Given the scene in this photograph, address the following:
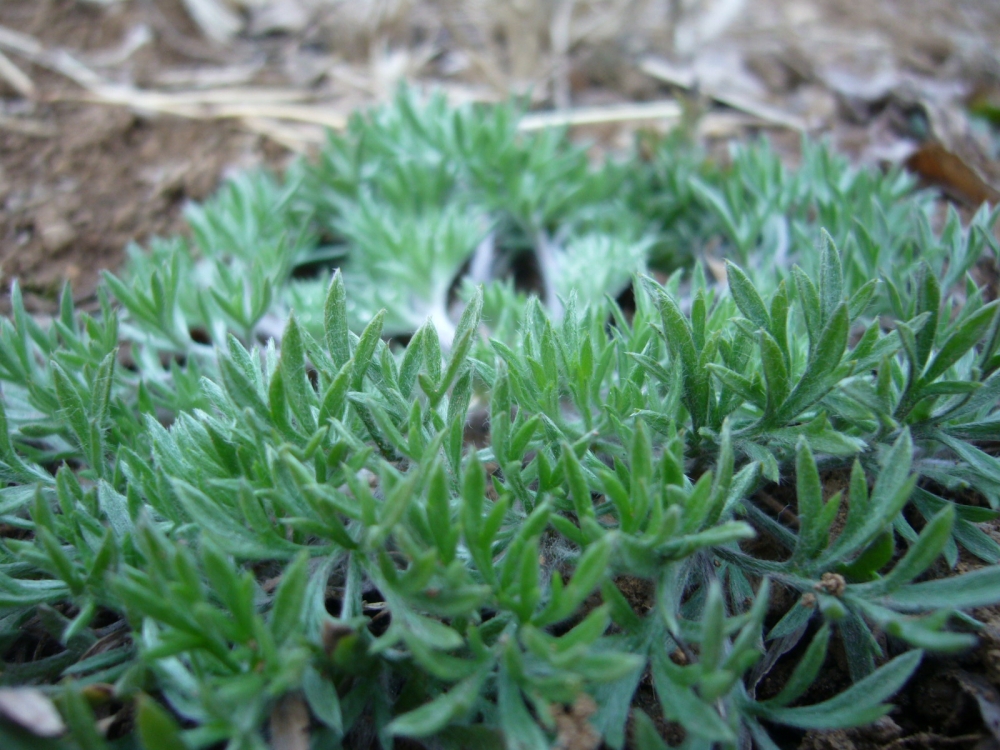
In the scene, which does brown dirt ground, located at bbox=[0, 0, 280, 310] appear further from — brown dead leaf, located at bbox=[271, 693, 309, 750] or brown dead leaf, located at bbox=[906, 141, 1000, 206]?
brown dead leaf, located at bbox=[906, 141, 1000, 206]

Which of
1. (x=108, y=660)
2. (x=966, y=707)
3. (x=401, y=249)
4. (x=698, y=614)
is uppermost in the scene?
(x=401, y=249)

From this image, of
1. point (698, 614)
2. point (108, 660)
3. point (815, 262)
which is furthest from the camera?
point (815, 262)

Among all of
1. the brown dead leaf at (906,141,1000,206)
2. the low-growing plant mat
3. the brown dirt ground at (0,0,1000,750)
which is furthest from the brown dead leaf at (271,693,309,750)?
the brown dead leaf at (906,141,1000,206)

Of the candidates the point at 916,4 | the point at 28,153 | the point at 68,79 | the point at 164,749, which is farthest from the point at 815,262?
the point at 916,4

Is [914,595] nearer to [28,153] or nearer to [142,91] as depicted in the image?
[28,153]

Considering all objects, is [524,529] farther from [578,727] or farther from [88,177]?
[88,177]

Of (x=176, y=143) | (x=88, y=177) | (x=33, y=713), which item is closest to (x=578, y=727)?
(x=33, y=713)

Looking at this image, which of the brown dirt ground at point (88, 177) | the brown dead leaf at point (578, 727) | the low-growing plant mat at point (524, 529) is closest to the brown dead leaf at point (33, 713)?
the low-growing plant mat at point (524, 529)

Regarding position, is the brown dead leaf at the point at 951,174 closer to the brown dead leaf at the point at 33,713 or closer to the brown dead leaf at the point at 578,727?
the brown dead leaf at the point at 578,727
